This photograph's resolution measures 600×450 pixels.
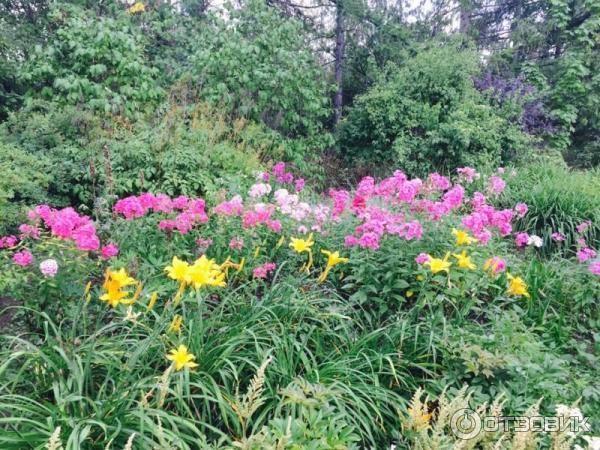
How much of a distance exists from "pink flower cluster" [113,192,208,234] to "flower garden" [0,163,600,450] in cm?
1

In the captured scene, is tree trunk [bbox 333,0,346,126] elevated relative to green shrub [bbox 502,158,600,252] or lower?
elevated

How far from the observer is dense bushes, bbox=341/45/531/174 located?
678cm

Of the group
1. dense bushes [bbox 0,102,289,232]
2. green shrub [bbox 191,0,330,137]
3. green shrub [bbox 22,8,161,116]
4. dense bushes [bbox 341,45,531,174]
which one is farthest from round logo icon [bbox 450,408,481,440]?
green shrub [bbox 191,0,330,137]

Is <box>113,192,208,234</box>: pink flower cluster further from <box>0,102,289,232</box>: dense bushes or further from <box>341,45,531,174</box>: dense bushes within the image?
Result: <box>341,45,531,174</box>: dense bushes

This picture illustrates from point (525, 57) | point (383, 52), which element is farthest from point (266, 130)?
point (525, 57)

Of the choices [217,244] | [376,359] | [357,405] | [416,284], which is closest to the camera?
[357,405]

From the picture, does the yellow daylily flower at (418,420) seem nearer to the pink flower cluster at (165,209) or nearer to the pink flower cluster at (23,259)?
the pink flower cluster at (165,209)

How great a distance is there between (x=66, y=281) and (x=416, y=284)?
183cm

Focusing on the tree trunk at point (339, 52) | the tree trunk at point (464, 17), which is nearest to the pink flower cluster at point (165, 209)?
the tree trunk at point (339, 52)

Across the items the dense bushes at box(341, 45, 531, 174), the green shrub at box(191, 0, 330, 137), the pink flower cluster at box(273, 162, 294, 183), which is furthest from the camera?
the dense bushes at box(341, 45, 531, 174)

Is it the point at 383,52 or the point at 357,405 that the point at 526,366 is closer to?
the point at 357,405

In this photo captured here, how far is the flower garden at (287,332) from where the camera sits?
167 cm

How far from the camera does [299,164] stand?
6871mm

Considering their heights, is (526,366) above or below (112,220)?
below
